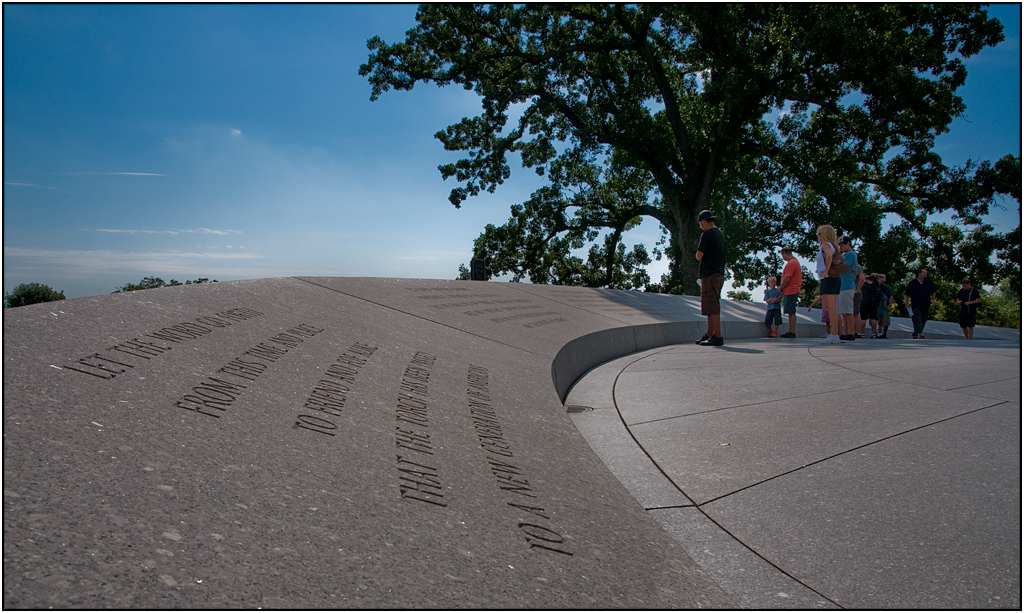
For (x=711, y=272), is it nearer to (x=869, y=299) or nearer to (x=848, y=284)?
(x=848, y=284)

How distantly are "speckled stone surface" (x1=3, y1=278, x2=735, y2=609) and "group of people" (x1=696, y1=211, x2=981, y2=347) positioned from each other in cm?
540

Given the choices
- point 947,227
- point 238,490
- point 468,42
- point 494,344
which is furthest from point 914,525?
point 947,227

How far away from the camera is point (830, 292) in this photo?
9234mm

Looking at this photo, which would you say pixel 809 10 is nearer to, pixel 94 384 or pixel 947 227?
pixel 947 227

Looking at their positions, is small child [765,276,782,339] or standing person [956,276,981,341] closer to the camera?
small child [765,276,782,339]

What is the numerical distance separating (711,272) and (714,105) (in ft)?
40.4

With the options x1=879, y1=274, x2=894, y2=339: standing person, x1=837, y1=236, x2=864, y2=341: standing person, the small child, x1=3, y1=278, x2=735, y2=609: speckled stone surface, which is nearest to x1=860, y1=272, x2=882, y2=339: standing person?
x1=879, y1=274, x2=894, y2=339: standing person

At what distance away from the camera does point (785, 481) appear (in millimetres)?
2658

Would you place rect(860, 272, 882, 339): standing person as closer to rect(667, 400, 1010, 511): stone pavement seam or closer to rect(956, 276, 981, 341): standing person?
rect(956, 276, 981, 341): standing person

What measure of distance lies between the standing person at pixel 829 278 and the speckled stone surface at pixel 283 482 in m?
7.09

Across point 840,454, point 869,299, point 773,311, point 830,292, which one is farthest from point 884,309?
point 840,454

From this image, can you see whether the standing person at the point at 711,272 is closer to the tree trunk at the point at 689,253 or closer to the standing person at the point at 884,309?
the standing person at the point at 884,309

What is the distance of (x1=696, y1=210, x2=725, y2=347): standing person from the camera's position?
26.7 ft

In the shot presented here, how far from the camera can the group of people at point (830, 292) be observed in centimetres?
819
